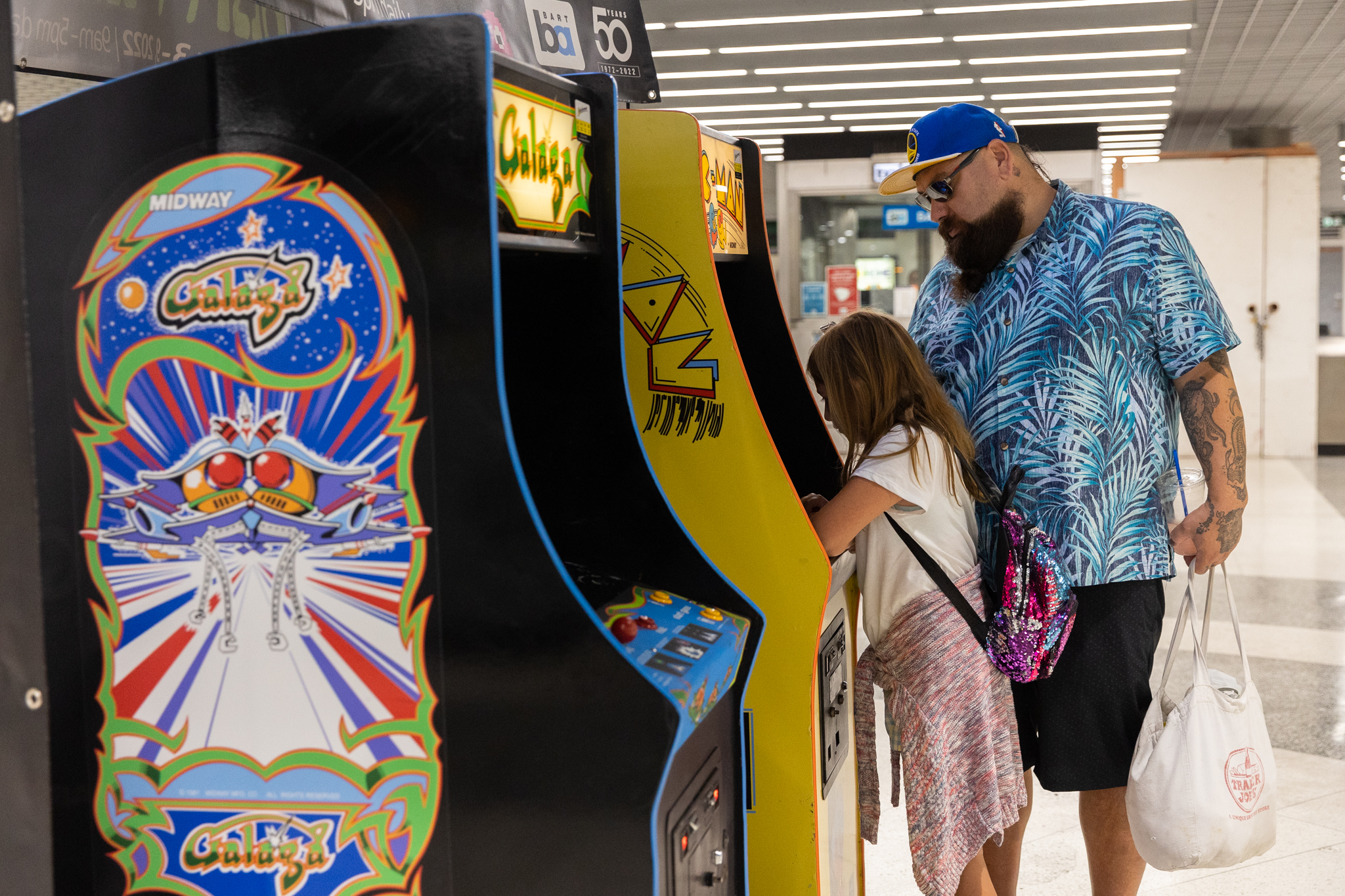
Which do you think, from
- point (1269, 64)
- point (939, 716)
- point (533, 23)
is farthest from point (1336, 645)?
point (1269, 64)

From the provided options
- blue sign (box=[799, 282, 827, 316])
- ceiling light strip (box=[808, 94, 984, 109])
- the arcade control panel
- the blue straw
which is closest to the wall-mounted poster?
Answer: blue sign (box=[799, 282, 827, 316])

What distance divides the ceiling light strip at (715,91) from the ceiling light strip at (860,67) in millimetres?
597

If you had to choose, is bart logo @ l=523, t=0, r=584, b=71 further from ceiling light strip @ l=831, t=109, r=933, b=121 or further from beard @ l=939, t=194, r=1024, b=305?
ceiling light strip @ l=831, t=109, r=933, b=121

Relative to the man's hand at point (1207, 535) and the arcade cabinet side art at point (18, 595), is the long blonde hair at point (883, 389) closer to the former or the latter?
the man's hand at point (1207, 535)

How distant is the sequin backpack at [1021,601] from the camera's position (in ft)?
5.83

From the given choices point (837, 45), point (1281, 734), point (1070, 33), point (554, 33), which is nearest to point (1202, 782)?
point (1281, 734)

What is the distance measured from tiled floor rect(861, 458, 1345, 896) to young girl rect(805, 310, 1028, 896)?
0.75 meters

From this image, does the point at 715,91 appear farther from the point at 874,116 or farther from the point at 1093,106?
the point at 1093,106

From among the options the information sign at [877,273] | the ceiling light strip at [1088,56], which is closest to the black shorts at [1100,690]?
the information sign at [877,273]

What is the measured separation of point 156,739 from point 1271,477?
866 centimetres

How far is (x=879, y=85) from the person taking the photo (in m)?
10.2

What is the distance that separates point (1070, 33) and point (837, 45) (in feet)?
5.70

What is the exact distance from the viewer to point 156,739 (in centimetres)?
116

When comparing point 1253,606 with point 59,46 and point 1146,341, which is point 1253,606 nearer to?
point 1146,341
